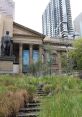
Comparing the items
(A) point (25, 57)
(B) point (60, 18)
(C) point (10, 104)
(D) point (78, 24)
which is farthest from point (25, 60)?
(C) point (10, 104)

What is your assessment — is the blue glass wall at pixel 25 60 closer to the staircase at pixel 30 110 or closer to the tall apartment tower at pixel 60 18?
the tall apartment tower at pixel 60 18

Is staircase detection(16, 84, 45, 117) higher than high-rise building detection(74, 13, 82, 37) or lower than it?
lower

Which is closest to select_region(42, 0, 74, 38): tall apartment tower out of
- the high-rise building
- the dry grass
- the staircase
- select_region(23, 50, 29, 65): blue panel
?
the high-rise building

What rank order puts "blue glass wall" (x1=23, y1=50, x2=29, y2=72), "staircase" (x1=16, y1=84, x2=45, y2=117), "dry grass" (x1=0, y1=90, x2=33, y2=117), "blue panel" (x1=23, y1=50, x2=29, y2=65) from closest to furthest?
"dry grass" (x1=0, y1=90, x2=33, y2=117)
"staircase" (x1=16, y1=84, x2=45, y2=117)
"blue glass wall" (x1=23, y1=50, x2=29, y2=72)
"blue panel" (x1=23, y1=50, x2=29, y2=65)

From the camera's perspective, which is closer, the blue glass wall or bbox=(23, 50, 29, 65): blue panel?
the blue glass wall

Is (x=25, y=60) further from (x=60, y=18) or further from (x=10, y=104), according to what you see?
(x=10, y=104)

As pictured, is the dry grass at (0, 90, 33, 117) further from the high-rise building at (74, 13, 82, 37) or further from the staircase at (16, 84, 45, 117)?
the high-rise building at (74, 13, 82, 37)

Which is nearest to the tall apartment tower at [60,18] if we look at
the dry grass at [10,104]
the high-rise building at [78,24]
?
the high-rise building at [78,24]

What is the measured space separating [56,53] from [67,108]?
58498 millimetres

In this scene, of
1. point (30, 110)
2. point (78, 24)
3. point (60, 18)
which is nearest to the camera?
point (30, 110)

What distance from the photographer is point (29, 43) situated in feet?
187

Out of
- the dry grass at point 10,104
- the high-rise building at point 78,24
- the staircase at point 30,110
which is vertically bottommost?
the staircase at point 30,110

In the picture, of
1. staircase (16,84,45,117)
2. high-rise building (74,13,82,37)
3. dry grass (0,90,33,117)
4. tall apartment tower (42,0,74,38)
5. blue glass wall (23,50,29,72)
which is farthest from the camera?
high-rise building (74,13,82,37)

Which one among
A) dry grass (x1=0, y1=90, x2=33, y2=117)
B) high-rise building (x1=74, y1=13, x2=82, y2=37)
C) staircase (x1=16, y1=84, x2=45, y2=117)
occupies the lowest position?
staircase (x1=16, y1=84, x2=45, y2=117)
